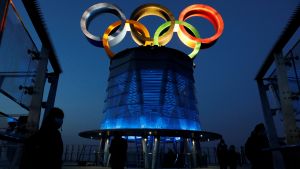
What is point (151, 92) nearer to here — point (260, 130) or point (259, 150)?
point (260, 130)

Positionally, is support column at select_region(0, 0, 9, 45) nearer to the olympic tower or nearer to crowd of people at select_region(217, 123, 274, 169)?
crowd of people at select_region(217, 123, 274, 169)

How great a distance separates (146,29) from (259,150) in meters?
23.6

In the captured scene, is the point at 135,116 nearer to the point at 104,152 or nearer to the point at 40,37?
the point at 104,152

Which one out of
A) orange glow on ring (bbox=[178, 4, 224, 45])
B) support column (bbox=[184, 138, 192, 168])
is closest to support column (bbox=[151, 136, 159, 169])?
support column (bbox=[184, 138, 192, 168])

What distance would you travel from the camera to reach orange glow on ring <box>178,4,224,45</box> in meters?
27.2

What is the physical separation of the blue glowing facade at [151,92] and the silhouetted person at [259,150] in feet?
60.2

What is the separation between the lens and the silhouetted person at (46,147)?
326 cm

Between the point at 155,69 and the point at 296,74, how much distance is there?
71.8 ft

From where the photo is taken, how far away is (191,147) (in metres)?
23.4

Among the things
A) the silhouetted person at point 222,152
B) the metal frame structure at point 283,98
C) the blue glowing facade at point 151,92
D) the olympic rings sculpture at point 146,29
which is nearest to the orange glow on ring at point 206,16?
the olympic rings sculpture at point 146,29

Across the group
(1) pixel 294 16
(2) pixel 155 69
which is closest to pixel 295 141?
(1) pixel 294 16

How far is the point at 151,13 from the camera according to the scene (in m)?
28.3

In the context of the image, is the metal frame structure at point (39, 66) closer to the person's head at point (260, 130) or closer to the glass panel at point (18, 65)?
the glass panel at point (18, 65)

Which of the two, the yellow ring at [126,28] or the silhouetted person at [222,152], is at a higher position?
the yellow ring at [126,28]
